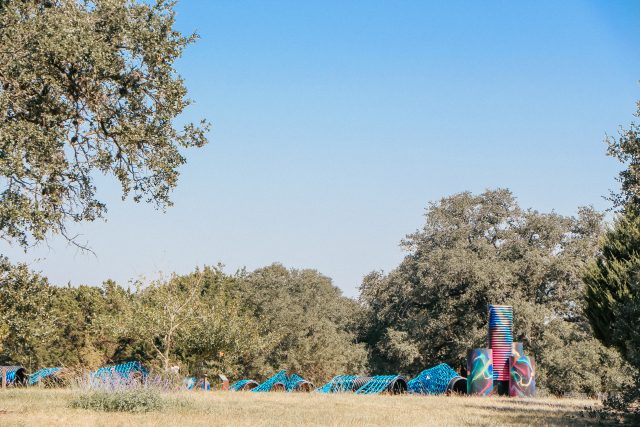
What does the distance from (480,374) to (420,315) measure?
1537 cm

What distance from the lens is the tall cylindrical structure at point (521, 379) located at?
108ft

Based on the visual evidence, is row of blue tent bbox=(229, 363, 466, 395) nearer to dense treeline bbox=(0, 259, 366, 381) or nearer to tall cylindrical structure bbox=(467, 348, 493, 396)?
tall cylindrical structure bbox=(467, 348, 493, 396)

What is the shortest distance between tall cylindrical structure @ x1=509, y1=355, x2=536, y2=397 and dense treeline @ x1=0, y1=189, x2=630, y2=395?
8.63m

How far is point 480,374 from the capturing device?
109 feet

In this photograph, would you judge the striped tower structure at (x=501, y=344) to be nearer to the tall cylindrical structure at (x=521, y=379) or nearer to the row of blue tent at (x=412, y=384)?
the tall cylindrical structure at (x=521, y=379)

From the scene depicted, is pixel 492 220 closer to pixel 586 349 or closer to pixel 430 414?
pixel 586 349

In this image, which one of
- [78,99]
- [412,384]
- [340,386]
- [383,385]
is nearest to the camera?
[78,99]

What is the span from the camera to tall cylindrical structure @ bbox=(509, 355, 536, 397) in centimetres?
3294

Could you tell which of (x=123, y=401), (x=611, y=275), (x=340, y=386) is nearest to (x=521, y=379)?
(x=611, y=275)

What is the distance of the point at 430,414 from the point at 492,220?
106ft

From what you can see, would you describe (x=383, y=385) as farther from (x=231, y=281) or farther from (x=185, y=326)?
(x=231, y=281)

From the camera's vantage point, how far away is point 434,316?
48906 mm

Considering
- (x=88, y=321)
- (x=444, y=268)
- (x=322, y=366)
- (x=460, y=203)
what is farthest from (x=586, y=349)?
(x=88, y=321)

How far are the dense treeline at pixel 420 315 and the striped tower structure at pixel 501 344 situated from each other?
853 centimetres
